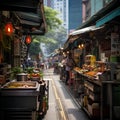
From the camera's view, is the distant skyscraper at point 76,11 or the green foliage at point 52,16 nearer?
the green foliage at point 52,16

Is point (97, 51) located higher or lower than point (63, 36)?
lower

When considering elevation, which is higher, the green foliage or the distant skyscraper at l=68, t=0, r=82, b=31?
the distant skyscraper at l=68, t=0, r=82, b=31

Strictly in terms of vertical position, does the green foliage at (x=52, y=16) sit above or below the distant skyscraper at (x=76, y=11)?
below

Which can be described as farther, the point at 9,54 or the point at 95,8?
the point at 95,8

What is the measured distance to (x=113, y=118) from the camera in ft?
28.9

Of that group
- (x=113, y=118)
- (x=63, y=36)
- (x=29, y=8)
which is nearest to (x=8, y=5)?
(x=29, y=8)

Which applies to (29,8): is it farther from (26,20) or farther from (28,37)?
(28,37)

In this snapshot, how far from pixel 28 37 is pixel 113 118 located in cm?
1074

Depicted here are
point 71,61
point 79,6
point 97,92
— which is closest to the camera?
point 97,92

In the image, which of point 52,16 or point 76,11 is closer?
point 52,16

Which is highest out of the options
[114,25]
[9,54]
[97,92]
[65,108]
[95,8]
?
[95,8]

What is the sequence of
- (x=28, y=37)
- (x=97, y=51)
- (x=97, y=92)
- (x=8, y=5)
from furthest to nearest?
(x=28, y=37) → (x=97, y=51) → (x=97, y=92) → (x=8, y=5)

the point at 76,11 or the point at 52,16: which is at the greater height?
the point at 76,11

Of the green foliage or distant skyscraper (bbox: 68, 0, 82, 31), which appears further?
distant skyscraper (bbox: 68, 0, 82, 31)
